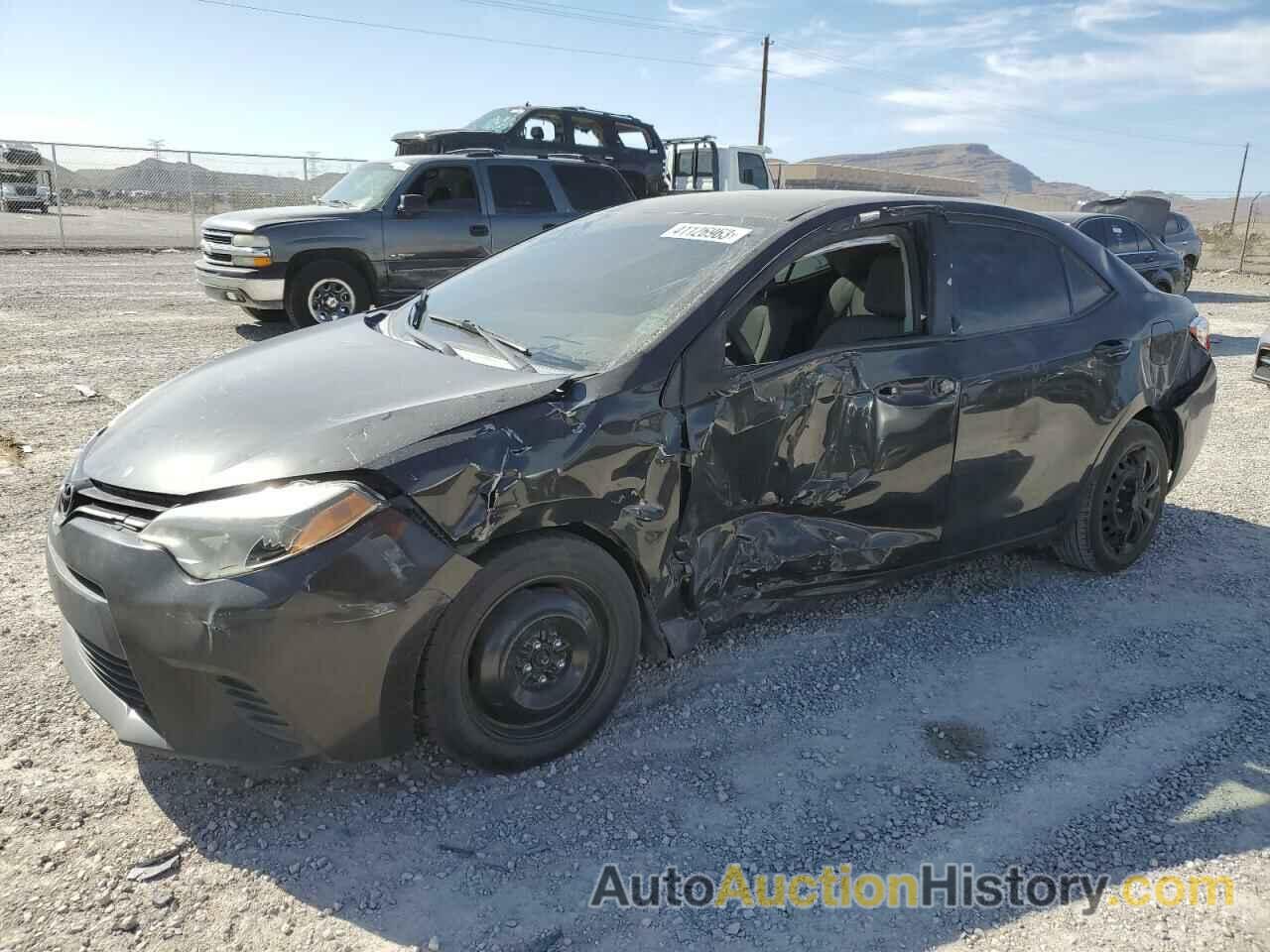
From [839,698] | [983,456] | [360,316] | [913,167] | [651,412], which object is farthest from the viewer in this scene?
[913,167]

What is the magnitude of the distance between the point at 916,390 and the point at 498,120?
12.8m

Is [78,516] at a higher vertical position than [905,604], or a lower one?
higher

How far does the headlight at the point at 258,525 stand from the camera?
2.31m

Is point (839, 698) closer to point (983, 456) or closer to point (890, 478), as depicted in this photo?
point (890, 478)

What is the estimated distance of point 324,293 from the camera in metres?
9.54

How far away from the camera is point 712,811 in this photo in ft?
8.89

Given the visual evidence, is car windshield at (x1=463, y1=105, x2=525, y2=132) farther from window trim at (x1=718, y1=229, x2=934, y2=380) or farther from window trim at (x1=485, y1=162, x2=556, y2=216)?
window trim at (x1=718, y1=229, x2=934, y2=380)

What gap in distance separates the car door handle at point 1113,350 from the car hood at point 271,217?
7.62 meters

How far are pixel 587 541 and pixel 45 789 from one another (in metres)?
1.72

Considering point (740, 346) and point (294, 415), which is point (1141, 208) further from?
point (294, 415)

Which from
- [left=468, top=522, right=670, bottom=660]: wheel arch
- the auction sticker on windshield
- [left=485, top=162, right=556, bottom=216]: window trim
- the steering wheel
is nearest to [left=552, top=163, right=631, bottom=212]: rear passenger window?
[left=485, top=162, right=556, bottom=216]: window trim

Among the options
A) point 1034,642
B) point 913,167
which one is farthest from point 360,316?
point 913,167

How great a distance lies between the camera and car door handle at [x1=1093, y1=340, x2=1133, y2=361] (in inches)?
161

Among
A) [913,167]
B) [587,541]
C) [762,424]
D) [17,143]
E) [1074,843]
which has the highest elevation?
[913,167]
